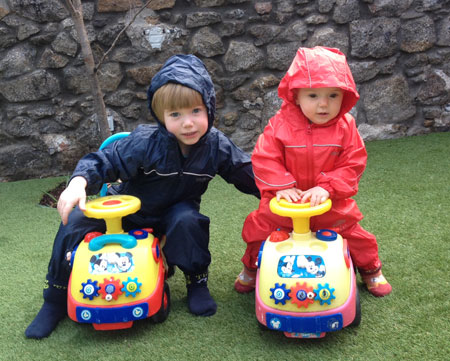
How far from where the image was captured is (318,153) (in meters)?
1.56

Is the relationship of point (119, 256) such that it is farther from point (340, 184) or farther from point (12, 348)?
point (340, 184)

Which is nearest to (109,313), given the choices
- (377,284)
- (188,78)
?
(188,78)

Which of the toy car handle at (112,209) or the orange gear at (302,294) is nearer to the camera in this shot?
the orange gear at (302,294)

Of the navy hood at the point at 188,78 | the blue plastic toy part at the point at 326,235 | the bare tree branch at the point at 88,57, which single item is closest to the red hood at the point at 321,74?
the navy hood at the point at 188,78

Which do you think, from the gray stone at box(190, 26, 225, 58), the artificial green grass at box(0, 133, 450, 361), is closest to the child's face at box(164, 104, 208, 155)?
the artificial green grass at box(0, 133, 450, 361)

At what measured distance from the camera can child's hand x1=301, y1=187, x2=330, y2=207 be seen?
4.76ft

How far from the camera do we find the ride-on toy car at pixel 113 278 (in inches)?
57.1

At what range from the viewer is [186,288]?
1.83 meters

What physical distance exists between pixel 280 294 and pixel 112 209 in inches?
21.2

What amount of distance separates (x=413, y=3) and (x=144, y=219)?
250 centimetres

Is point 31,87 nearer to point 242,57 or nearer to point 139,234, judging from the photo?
point 242,57

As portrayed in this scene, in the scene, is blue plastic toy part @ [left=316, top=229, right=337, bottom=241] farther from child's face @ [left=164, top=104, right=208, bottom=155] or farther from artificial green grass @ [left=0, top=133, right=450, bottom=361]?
child's face @ [left=164, top=104, right=208, bottom=155]

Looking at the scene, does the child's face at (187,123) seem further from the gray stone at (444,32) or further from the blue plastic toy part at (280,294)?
the gray stone at (444,32)

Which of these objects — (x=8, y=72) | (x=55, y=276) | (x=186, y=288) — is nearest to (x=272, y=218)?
(x=186, y=288)
